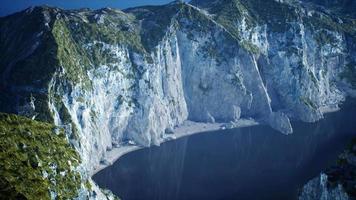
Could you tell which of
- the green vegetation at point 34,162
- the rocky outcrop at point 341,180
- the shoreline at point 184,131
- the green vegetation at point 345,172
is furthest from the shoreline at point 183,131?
the green vegetation at point 345,172

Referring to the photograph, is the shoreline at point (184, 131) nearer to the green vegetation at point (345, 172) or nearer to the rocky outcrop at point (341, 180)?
the rocky outcrop at point (341, 180)

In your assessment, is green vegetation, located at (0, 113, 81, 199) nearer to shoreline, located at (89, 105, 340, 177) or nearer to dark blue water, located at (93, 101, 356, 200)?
dark blue water, located at (93, 101, 356, 200)

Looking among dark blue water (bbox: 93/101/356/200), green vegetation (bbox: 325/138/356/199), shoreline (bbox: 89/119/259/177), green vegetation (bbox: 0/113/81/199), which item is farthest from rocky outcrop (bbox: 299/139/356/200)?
shoreline (bbox: 89/119/259/177)

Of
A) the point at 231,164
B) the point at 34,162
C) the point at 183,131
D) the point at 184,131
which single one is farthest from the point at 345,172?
the point at 183,131

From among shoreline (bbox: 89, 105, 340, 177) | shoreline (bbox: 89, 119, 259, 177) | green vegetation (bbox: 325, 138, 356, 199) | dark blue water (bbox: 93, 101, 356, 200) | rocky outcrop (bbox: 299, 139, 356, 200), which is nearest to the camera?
rocky outcrop (bbox: 299, 139, 356, 200)

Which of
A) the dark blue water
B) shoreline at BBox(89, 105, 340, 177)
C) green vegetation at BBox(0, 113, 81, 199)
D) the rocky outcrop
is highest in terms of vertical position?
green vegetation at BBox(0, 113, 81, 199)

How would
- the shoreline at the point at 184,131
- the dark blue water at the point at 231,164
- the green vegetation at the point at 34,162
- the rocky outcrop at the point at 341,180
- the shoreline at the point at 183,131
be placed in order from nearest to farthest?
the green vegetation at the point at 34,162 → the rocky outcrop at the point at 341,180 → the dark blue water at the point at 231,164 → the shoreline at the point at 183,131 → the shoreline at the point at 184,131

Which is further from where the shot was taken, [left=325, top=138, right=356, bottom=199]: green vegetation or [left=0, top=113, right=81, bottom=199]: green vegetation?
[left=325, top=138, right=356, bottom=199]: green vegetation
